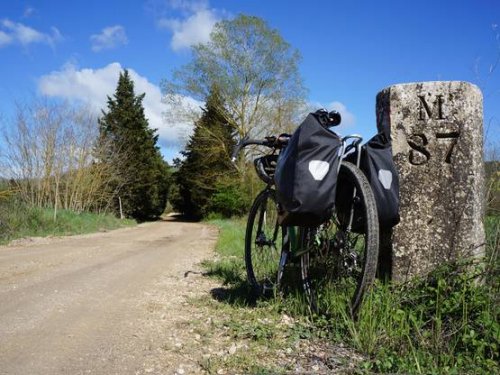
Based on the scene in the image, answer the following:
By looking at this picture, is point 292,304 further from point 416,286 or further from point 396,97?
point 396,97

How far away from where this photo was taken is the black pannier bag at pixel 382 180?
9.55ft

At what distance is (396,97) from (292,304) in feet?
6.32

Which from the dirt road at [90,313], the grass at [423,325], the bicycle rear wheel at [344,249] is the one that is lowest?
the dirt road at [90,313]

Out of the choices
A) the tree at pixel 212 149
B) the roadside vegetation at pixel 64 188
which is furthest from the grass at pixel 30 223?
the tree at pixel 212 149

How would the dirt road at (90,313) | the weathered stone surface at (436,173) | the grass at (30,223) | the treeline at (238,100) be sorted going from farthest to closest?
1. the treeline at (238,100)
2. the grass at (30,223)
3. the weathered stone surface at (436,173)
4. the dirt road at (90,313)

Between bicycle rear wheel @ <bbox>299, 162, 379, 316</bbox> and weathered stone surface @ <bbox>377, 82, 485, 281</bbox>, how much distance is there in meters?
0.60

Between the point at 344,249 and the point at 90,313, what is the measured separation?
7.37 ft

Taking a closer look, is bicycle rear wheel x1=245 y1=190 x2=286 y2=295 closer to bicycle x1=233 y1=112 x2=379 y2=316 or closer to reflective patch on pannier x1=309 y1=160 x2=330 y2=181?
bicycle x1=233 y1=112 x2=379 y2=316

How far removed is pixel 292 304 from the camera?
3365 millimetres

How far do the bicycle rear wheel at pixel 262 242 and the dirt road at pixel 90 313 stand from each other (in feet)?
2.23

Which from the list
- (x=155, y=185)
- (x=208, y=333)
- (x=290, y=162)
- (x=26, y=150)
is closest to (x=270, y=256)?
(x=208, y=333)

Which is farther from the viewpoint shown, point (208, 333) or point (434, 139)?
point (434, 139)

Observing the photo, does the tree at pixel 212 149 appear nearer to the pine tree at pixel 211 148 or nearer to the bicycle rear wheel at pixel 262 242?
the pine tree at pixel 211 148

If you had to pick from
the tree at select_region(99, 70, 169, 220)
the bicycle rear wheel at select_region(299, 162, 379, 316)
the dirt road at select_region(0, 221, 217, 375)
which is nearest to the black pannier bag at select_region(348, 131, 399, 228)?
the bicycle rear wheel at select_region(299, 162, 379, 316)
